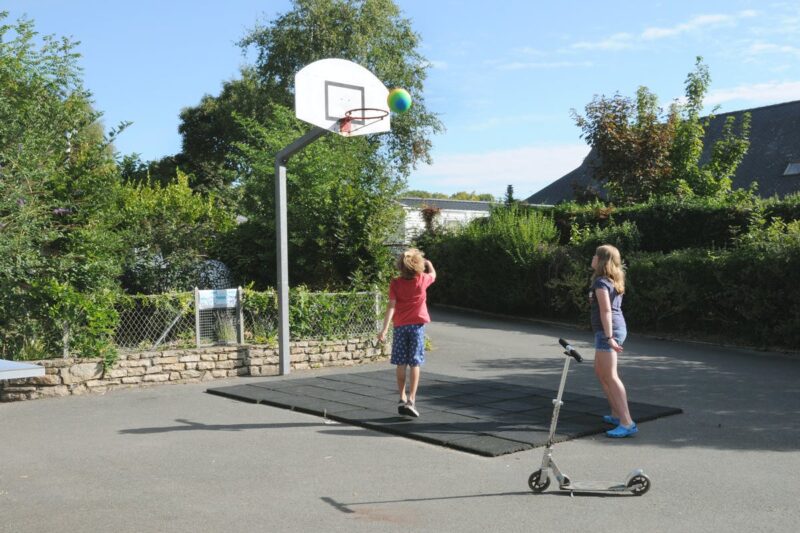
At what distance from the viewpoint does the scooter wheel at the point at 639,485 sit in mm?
5598

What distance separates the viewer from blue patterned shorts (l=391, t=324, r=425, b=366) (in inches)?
329

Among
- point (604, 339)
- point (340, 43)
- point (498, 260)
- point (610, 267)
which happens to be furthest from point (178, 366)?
point (340, 43)

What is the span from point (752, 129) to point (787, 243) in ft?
73.0

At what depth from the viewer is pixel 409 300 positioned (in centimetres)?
848

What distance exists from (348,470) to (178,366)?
5.60 metres

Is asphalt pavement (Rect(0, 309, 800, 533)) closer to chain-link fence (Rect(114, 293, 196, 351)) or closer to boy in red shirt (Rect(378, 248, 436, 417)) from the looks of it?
boy in red shirt (Rect(378, 248, 436, 417))

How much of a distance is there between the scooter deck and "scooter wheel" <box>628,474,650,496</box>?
59 mm

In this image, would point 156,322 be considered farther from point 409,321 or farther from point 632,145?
point 632,145

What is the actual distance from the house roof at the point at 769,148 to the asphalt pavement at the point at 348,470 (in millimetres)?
23168

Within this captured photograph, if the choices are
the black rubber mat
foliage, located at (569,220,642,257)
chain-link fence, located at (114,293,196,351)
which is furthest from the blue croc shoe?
foliage, located at (569,220,642,257)

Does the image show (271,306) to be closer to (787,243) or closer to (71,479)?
(71,479)

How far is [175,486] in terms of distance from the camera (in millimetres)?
6094

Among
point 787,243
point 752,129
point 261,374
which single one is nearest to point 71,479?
point 261,374

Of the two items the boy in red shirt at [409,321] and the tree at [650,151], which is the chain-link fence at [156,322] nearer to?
the boy in red shirt at [409,321]
